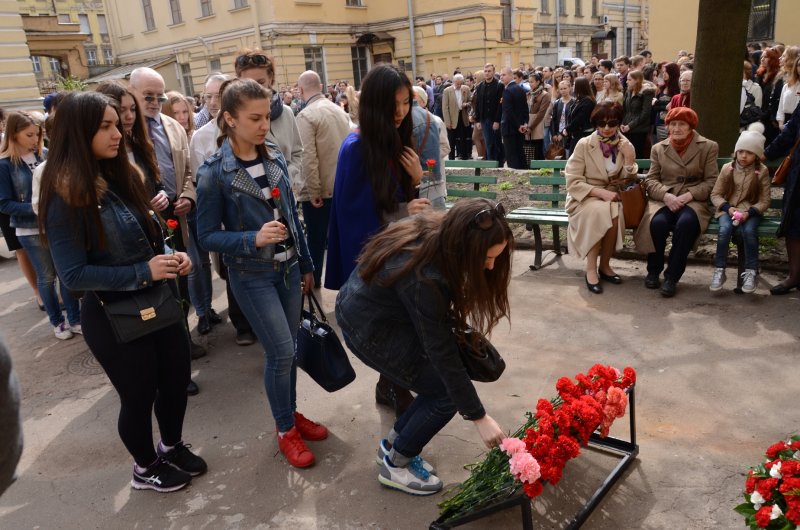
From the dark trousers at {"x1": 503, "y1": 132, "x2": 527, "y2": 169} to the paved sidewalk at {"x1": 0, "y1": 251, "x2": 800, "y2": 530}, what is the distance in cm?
636

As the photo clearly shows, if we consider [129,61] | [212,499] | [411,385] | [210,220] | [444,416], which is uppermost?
[129,61]

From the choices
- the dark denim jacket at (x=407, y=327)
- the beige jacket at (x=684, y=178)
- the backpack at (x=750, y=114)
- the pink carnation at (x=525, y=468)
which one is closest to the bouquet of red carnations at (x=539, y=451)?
the pink carnation at (x=525, y=468)

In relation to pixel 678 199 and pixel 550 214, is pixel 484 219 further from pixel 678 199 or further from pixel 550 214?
pixel 550 214

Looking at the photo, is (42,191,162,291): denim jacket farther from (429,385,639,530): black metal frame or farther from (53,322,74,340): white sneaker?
(53,322,74,340): white sneaker

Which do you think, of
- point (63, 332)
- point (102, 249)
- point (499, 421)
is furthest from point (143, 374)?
point (63, 332)

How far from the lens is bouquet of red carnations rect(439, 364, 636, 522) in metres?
2.49

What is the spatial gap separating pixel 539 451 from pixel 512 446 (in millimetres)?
162

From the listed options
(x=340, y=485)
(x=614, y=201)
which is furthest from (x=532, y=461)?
(x=614, y=201)

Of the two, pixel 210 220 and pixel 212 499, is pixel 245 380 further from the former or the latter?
pixel 210 220

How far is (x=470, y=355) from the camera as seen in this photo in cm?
278

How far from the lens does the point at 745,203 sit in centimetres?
517

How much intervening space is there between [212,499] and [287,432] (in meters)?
0.50

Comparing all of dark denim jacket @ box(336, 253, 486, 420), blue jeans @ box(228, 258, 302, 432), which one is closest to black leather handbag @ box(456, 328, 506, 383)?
dark denim jacket @ box(336, 253, 486, 420)

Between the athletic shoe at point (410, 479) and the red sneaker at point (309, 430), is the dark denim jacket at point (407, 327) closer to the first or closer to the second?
the athletic shoe at point (410, 479)
